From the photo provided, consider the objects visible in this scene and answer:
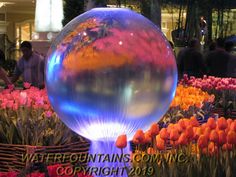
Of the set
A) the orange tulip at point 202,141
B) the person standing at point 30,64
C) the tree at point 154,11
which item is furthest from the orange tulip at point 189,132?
the tree at point 154,11

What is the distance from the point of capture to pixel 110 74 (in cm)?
328

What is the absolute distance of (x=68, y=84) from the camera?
3.38 meters

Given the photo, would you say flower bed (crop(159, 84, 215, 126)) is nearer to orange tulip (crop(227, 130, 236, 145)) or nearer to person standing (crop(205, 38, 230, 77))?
orange tulip (crop(227, 130, 236, 145))

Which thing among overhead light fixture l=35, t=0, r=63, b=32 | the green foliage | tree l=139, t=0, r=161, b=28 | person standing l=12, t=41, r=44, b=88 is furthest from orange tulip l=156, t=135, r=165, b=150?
tree l=139, t=0, r=161, b=28

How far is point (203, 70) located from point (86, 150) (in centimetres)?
643

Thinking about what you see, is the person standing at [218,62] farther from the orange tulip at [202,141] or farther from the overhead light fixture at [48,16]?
the orange tulip at [202,141]

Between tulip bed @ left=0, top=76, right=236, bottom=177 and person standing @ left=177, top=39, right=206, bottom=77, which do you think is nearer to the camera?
tulip bed @ left=0, top=76, right=236, bottom=177

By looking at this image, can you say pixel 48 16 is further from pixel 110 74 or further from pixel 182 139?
pixel 182 139

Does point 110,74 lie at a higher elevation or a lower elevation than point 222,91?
higher

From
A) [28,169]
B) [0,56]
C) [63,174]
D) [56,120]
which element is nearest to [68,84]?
[63,174]

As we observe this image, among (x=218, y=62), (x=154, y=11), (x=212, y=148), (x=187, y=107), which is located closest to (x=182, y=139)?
(x=212, y=148)

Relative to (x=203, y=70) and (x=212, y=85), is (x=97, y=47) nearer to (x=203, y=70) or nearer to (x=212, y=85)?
(x=212, y=85)

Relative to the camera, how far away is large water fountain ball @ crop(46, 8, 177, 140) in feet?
10.8

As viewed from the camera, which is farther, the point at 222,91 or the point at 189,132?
the point at 222,91
